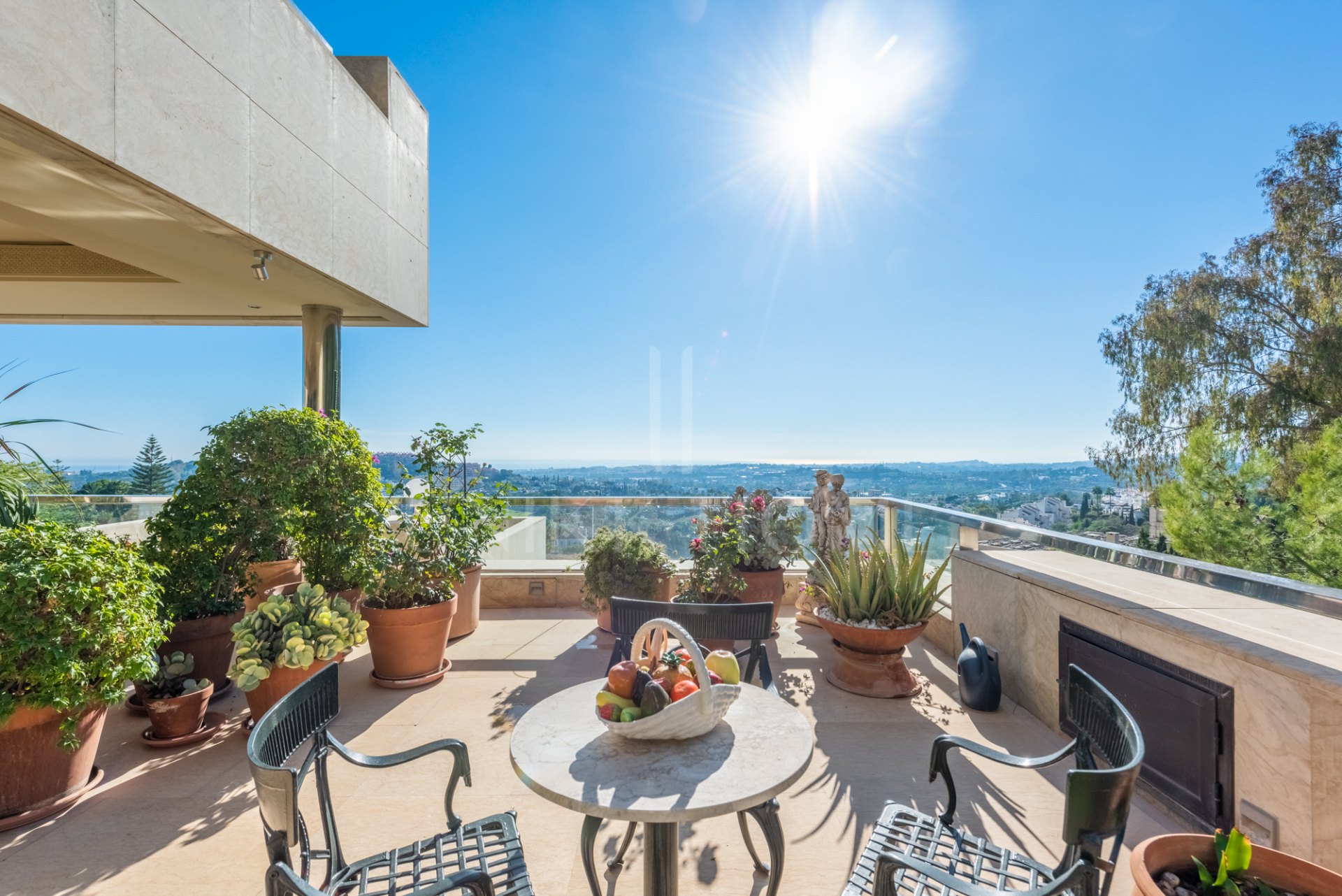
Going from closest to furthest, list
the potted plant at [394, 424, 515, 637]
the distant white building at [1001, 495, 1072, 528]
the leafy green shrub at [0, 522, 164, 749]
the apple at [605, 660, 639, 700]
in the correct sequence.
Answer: the apple at [605, 660, 639, 700]
the leafy green shrub at [0, 522, 164, 749]
the potted plant at [394, 424, 515, 637]
the distant white building at [1001, 495, 1072, 528]

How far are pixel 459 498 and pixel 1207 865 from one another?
13.1 feet

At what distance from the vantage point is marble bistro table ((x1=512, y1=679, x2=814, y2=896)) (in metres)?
1.19

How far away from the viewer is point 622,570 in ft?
14.3

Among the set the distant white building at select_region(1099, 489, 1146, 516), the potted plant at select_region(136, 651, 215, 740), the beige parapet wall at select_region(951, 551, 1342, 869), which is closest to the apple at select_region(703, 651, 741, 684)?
the beige parapet wall at select_region(951, 551, 1342, 869)

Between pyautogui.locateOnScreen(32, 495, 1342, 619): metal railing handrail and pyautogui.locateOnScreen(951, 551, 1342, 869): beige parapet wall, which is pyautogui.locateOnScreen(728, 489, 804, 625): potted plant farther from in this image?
pyautogui.locateOnScreen(951, 551, 1342, 869): beige parapet wall

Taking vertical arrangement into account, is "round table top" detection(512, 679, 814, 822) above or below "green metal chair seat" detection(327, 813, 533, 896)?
above

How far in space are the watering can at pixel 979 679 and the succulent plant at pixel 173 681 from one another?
410 centimetres

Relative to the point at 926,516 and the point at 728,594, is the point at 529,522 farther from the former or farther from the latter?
the point at 926,516

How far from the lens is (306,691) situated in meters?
1.50

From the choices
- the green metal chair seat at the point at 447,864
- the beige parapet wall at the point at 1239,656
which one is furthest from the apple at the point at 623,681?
the beige parapet wall at the point at 1239,656

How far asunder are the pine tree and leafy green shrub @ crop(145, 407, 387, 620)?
110 inches

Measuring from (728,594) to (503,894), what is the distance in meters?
2.97

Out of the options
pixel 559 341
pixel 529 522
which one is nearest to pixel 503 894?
pixel 529 522

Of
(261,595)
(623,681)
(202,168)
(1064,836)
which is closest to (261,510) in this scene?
(261,595)
